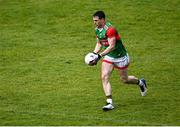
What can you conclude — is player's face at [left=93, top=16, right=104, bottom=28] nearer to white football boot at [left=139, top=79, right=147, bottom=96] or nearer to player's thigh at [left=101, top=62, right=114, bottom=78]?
player's thigh at [left=101, top=62, right=114, bottom=78]

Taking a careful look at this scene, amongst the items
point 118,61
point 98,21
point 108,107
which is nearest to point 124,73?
point 118,61

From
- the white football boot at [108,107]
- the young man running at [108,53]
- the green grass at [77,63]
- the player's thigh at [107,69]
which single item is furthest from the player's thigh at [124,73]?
the white football boot at [108,107]

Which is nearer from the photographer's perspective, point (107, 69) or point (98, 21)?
point (98, 21)

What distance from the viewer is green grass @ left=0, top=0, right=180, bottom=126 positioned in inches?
585

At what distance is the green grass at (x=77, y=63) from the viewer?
1486 cm

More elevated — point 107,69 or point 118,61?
point 118,61

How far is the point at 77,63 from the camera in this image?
20641 millimetres

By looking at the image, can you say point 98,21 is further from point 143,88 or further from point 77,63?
point 77,63

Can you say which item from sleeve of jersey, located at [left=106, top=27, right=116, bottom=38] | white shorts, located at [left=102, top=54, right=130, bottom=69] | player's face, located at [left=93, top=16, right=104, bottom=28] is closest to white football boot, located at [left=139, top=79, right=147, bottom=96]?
white shorts, located at [left=102, top=54, right=130, bottom=69]

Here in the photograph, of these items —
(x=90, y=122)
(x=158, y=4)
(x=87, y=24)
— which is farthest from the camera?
(x=158, y=4)

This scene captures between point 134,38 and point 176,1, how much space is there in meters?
4.82

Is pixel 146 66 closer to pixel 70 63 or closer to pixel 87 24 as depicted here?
pixel 70 63

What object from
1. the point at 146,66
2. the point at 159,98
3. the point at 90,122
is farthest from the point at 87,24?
the point at 90,122

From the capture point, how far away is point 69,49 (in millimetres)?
22438
